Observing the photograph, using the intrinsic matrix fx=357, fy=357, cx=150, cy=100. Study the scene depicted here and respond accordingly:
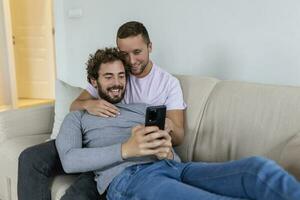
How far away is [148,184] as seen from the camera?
4.23 ft

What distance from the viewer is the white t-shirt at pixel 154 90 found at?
5.87 ft

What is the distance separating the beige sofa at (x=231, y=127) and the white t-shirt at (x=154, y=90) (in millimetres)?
96

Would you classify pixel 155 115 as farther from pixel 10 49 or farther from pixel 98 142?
pixel 10 49

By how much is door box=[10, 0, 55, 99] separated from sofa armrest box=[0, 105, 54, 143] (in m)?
2.59

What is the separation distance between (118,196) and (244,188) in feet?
1.52

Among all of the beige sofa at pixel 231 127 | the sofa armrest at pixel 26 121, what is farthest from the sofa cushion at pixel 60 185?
the sofa armrest at pixel 26 121

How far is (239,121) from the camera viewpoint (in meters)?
1.64

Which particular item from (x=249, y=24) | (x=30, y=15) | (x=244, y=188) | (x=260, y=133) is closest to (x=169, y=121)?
(x=260, y=133)

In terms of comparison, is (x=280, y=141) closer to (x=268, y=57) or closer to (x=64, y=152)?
(x=268, y=57)

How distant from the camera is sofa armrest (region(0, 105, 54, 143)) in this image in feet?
7.10

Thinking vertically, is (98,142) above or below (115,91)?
below

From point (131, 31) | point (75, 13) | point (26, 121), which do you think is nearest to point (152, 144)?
point (131, 31)

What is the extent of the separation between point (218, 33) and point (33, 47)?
3441mm

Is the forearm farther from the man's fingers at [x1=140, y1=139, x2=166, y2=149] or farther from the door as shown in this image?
the door
